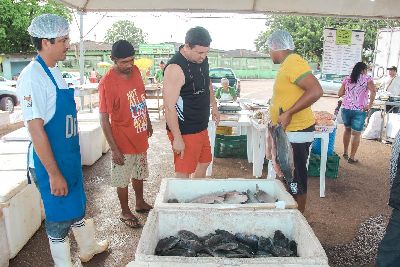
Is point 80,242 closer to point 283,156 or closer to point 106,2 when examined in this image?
point 283,156

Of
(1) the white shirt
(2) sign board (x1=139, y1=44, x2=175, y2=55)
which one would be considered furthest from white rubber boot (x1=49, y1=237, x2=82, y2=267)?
(2) sign board (x1=139, y1=44, x2=175, y2=55)

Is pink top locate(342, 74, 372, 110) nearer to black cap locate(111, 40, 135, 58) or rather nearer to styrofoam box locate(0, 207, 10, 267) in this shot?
black cap locate(111, 40, 135, 58)

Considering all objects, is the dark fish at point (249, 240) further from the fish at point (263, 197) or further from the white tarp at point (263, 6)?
the white tarp at point (263, 6)

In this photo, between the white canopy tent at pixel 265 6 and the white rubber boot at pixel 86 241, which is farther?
the white canopy tent at pixel 265 6

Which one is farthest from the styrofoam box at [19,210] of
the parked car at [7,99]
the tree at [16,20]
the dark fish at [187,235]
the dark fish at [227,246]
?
the tree at [16,20]

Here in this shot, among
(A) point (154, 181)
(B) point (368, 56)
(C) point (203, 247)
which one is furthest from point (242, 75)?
(C) point (203, 247)

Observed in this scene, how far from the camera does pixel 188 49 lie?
2.92m

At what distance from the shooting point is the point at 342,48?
802cm

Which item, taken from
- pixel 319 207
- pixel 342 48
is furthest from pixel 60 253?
pixel 342 48

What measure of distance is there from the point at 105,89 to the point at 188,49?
104 centimetres

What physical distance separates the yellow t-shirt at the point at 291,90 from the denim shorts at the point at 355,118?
352cm

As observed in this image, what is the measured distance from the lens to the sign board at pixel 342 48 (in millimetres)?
7922

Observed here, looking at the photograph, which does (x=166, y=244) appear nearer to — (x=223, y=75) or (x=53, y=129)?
(x=53, y=129)

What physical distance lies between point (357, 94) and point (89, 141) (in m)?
4.91
